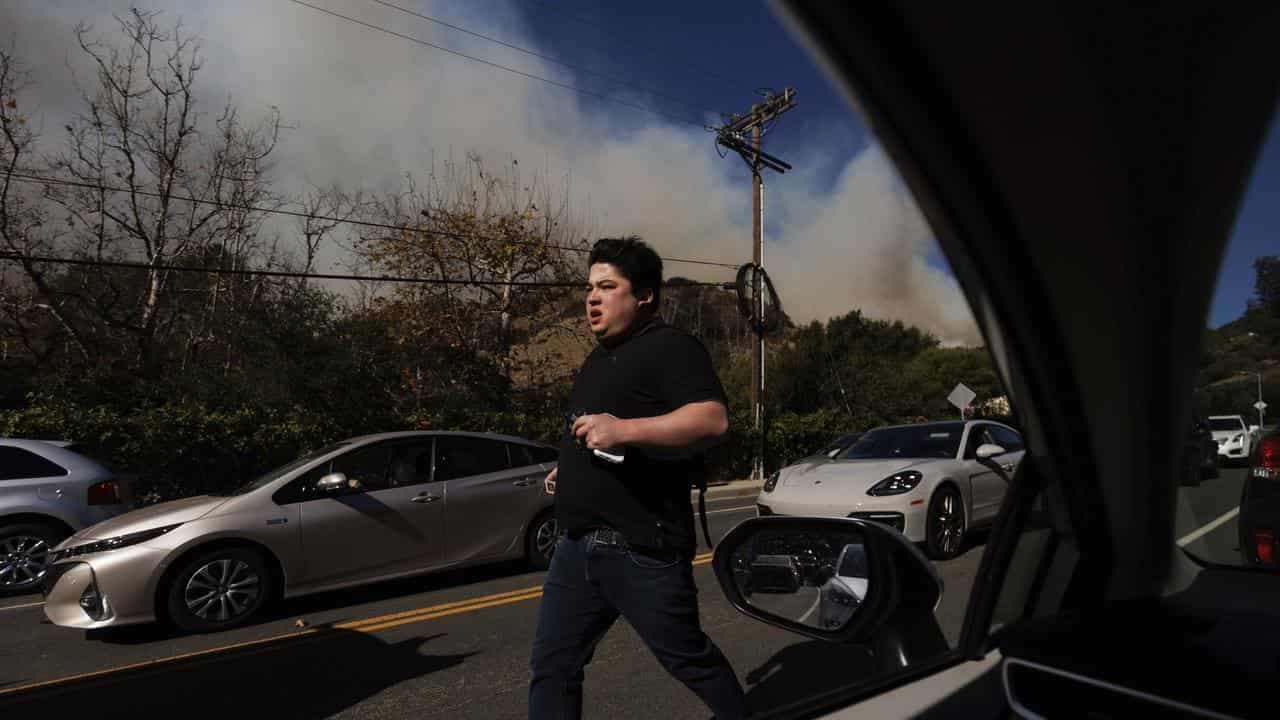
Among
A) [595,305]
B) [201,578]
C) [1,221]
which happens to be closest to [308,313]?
[1,221]

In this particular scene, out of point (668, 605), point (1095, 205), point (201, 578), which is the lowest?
point (201, 578)

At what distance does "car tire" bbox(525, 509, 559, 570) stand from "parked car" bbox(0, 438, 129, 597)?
428 centimetres

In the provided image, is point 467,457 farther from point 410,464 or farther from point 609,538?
point 609,538

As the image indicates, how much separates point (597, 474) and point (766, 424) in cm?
1922

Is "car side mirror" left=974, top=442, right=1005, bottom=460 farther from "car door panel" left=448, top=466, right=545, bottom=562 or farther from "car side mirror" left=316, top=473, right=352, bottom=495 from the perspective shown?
"car door panel" left=448, top=466, right=545, bottom=562

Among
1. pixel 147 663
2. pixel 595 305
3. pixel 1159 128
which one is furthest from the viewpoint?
pixel 147 663

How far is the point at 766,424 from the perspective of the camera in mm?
21125

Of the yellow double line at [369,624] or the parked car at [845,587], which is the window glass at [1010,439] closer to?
the parked car at [845,587]

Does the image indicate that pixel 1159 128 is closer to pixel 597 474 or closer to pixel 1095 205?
pixel 1095 205

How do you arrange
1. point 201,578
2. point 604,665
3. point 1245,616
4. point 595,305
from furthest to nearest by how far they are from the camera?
point 201,578 → point 604,665 → point 595,305 → point 1245,616

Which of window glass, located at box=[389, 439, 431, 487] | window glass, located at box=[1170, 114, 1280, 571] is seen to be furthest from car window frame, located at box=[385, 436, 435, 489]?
window glass, located at box=[1170, 114, 1280, 571]

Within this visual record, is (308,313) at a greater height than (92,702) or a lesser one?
greater

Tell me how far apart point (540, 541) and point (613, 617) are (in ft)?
16.8

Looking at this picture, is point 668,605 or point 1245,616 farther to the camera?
point 668,605
